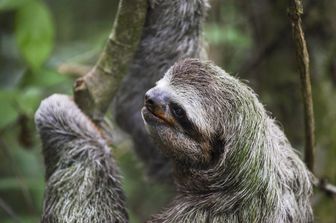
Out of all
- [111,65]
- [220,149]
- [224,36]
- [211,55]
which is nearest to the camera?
[220,149]

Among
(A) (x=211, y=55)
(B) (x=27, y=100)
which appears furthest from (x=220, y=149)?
(A) (x=211, y=55)

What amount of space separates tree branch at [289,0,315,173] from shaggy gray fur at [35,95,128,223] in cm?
146

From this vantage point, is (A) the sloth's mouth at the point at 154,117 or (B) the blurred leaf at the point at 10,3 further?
(B) the blurred leaf at the point at 10,3

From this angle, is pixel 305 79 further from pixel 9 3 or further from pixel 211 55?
pixel 211 55

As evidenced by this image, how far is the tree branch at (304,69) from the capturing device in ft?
12.1

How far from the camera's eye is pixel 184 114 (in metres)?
3.51

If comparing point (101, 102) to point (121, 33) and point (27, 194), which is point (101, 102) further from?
point (27, 194)

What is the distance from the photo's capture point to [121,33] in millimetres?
4180

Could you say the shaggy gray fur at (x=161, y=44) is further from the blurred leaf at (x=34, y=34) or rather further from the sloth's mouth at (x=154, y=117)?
the sloth's mouth at (x=154, y=117)

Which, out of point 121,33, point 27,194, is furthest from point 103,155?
A: point 27,194

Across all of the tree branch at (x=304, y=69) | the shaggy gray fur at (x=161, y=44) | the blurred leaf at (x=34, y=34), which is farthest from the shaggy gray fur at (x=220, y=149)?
the blurred leaf at (x=34, y=34)

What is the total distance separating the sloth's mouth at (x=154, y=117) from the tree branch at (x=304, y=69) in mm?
977

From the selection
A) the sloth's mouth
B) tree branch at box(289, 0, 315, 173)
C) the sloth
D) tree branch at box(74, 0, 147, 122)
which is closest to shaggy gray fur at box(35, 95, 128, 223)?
the sloth

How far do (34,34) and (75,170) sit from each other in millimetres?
1662
